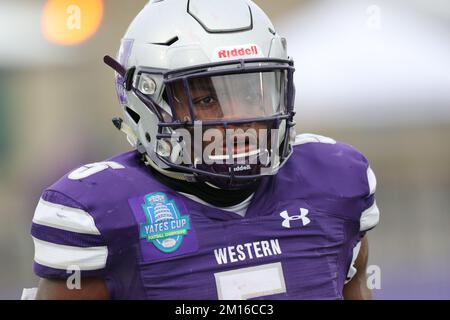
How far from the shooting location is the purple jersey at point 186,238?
63.3 inches

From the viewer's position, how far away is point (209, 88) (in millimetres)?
1712

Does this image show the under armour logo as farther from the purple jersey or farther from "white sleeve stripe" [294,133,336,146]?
"white sleeve stripe" [294,133,336,146]

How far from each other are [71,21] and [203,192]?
368 cm

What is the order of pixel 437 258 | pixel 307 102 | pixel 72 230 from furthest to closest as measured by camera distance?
pixel 307 102
pixel 437 258
pixel 72 230

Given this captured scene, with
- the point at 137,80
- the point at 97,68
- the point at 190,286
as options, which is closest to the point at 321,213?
the point at 190,286

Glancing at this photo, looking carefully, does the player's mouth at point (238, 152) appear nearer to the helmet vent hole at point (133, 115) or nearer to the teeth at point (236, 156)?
the teeth at point (236, 156)

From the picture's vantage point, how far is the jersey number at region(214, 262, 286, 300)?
162 centimetres

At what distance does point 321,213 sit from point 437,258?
2943 millimetres

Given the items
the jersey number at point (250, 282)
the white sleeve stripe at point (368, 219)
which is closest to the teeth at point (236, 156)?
the jersey number at point (250, 282)

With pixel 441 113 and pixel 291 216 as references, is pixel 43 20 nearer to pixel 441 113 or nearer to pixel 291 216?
pixel 441 113

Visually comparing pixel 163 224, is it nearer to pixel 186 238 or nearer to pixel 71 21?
pixel 186 238

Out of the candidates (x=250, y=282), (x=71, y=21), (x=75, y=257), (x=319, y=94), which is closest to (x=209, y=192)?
(x=250, y=282)

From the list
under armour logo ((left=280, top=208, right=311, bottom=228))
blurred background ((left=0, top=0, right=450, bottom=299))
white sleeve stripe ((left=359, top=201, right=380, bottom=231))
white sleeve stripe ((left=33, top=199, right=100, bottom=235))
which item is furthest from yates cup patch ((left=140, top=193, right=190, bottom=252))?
blurred background ((left=0, top=0, right=450, bottom=299))

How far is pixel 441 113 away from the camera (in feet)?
16.7
